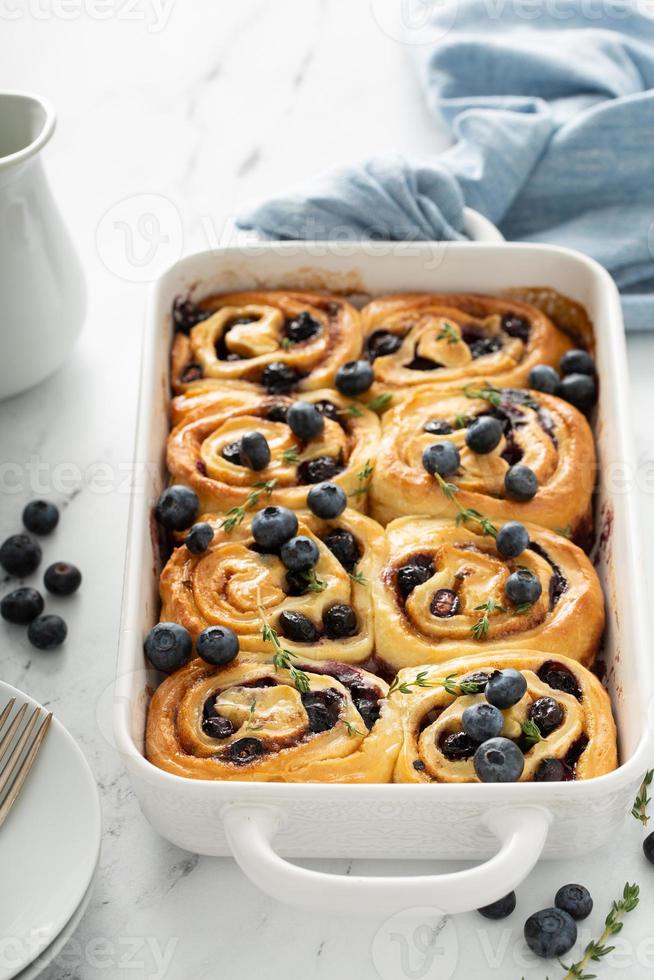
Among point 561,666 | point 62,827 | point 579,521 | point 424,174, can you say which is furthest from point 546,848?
point 424,174

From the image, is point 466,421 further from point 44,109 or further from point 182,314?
point 44,109

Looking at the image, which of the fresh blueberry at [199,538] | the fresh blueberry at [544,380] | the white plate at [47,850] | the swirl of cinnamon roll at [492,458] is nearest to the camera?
the white plate at [47,850]

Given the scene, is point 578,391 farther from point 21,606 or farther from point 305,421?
point 21,606

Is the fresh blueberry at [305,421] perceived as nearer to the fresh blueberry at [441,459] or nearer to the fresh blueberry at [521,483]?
the fresh blueberry at [441,459]

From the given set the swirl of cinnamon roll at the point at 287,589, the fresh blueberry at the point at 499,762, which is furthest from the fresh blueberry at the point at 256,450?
the fresh blueberry at the point at 499,762

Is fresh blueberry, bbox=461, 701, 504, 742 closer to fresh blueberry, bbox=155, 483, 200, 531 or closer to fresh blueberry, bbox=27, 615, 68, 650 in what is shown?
fresh blueberry, bbox=155, 483, 200, 531

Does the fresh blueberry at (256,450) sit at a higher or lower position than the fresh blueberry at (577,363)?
higher

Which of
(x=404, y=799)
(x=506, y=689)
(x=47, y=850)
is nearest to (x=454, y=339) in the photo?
(x=506, y=689)
